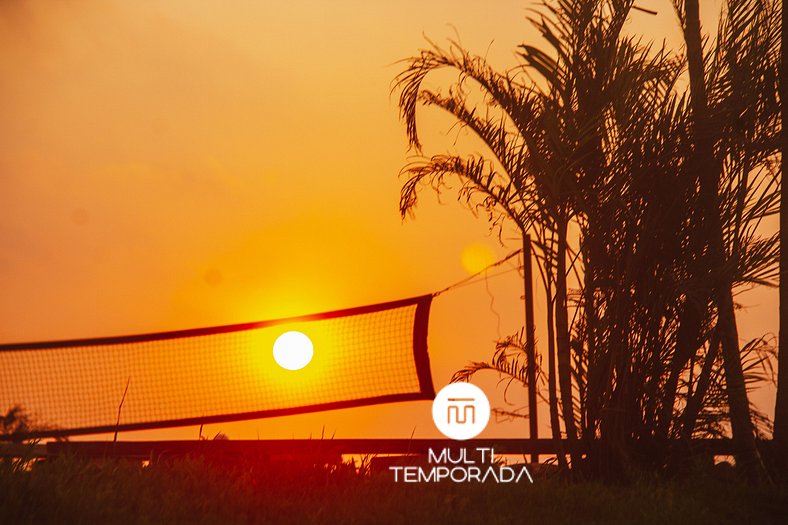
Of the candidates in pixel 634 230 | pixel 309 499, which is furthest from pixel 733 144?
pixel 309 499

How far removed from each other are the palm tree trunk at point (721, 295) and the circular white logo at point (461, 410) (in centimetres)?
296

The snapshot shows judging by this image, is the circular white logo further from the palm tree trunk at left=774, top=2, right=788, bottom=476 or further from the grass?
the palm tree trunk at left=774, top=2, right=788, bottom=476

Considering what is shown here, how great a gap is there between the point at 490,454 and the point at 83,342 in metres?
5.57

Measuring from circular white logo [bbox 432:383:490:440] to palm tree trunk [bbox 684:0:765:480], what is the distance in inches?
116

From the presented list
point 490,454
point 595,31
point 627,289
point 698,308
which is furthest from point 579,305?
point 595,31

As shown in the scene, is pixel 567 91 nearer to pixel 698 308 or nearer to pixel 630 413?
pixel 698 308

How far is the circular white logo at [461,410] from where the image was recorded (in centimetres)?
1072

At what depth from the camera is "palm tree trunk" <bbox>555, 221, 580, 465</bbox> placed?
878cm

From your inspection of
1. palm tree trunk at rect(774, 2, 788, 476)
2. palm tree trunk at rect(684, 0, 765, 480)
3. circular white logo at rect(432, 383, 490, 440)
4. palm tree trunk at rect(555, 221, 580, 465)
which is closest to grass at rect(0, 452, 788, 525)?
palm tree trunk at rect(555, 221, 580, 465)

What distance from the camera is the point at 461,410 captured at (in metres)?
11.1

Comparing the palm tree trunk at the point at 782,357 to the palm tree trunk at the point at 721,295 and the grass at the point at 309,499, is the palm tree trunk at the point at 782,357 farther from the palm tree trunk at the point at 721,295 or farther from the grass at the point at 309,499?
the grass at the point at 309,499

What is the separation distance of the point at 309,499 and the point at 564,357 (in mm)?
3342

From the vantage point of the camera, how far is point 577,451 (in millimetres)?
8820

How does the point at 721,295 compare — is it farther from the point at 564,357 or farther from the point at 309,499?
the point at 309,499
